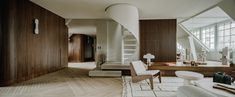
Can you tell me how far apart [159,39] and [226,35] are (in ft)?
13.8

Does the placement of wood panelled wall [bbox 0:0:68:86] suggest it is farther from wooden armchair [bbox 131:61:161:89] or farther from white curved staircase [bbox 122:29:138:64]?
wooden armchair [bbox 131:61:161:89]

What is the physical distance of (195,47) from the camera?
1130 cm

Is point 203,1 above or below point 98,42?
above

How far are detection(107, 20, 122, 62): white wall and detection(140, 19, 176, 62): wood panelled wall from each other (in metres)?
1.37

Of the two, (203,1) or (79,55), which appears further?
(79,55)

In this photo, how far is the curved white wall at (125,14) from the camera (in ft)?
21.7

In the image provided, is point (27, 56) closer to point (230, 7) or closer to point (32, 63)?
point (32, 63)

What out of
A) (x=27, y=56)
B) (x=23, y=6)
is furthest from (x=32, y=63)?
(x=23, y=6)

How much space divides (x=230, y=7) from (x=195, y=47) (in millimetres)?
5849

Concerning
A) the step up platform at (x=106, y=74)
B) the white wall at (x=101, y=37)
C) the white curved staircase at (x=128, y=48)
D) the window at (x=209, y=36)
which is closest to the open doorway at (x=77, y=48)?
the white wall at (x=101, y=37)

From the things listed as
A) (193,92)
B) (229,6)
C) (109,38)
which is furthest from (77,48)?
(193,92)

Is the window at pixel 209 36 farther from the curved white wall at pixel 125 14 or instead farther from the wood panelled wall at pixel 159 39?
the curved white wall at pixel 125 14

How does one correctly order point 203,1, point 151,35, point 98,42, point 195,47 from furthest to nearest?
point 195,47, point 98,42, point 151,35, point 203,1

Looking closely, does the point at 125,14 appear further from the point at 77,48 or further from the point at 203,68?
the point at 77,48
